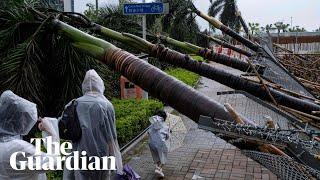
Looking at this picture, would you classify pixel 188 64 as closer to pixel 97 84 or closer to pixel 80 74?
pixel 97 84

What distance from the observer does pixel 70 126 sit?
3965mm

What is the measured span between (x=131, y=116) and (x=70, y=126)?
460 cm

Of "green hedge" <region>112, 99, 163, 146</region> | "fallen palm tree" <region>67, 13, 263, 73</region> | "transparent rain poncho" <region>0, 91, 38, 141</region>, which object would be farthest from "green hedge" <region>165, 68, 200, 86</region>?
"transparent rain poncho" <region>0, 91, 38, 141</region>

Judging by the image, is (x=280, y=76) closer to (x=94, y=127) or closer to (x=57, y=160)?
(x=94, y=127)

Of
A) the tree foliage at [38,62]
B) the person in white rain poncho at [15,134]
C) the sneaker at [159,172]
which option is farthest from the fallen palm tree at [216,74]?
the sneaker at [159,172]

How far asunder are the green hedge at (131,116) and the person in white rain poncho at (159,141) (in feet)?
3.99

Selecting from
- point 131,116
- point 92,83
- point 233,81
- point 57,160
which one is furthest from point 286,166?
point 131,116

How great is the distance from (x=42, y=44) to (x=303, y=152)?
541 cm

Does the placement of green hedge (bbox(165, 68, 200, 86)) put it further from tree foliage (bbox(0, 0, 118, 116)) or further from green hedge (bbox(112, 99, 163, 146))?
tree foliage (bbox(0, 0, 118, 116))

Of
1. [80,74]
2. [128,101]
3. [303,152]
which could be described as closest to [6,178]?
[303,152]

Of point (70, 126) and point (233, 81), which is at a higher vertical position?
point (233, 81)

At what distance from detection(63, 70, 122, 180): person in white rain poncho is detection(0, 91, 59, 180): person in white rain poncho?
94cm

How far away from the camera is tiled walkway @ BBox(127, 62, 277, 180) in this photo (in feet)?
21.2

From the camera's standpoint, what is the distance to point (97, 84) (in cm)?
412
